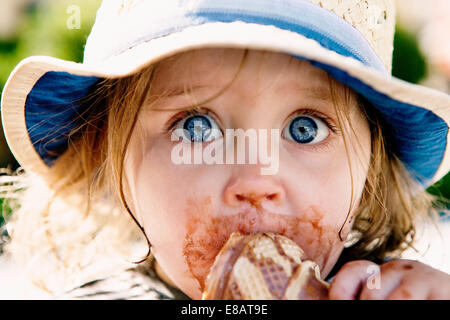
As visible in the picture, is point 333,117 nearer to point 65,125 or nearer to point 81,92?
point 81,92

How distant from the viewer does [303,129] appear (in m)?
1.00

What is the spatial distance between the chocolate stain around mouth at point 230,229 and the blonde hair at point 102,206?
0.24m

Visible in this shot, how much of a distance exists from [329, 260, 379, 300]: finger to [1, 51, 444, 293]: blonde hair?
410 mm

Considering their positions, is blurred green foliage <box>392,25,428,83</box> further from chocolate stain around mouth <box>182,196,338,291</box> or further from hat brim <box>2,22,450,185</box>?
chocolate stain around mouth <box>182,196,338,291</box>

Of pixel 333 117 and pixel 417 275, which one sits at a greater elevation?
pixel 333 117

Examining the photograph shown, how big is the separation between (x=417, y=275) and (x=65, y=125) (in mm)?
912

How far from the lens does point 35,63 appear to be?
97cm

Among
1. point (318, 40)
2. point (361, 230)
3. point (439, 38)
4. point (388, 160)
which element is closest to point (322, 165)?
point (318, 40)

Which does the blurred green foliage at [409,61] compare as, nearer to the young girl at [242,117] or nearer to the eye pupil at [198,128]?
the young girl at [242,117]

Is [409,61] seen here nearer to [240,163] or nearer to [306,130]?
[306,130]

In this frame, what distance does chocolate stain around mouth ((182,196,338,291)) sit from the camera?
92 centimetres

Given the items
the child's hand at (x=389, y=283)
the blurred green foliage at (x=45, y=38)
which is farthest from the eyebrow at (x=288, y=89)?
the blurred green foliage at (x=45, y=38)

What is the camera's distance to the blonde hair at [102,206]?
113cm
